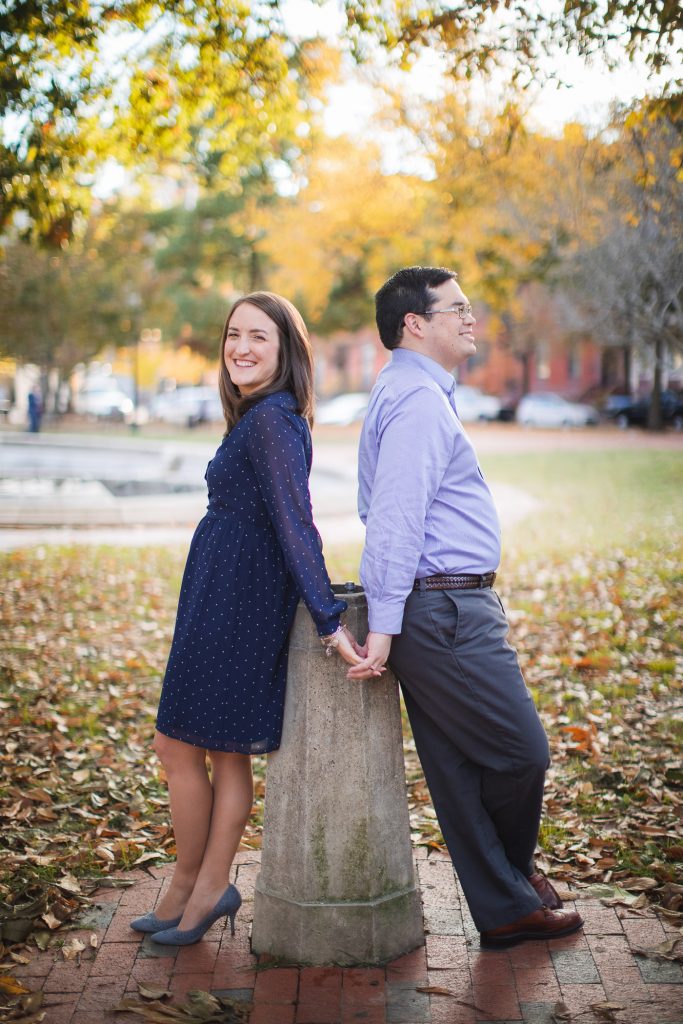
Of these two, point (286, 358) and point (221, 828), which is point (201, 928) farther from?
point (286, 358)

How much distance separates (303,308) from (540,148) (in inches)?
968

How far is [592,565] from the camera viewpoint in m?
10.6

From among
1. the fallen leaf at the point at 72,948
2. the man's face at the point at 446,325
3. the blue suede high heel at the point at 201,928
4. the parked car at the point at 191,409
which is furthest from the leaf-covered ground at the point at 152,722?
the parked car at the point at 191,409

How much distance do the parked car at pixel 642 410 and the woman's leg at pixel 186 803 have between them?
33.8 m

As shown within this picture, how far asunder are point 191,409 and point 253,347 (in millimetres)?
39681

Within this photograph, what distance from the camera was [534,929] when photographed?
344 cm

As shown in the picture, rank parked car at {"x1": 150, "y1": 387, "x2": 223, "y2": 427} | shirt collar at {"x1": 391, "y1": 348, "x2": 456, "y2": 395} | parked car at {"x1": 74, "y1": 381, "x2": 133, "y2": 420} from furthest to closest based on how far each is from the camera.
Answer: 1. parked car at {"x1": 74, "y1": 381, "x2": 133, "y2": 420}
2. parked car at {"x1": 150, "y1": 387, "x2": 223, "y2": 427}
3. shirt collar at {"x1": 391, "y1": 348, "x2": 456, "y2": 395}

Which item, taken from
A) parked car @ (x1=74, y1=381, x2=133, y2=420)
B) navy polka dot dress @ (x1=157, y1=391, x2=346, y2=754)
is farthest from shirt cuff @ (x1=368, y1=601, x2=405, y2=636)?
parked car @ (x1=74, y1=381, x2=133, y2=420)

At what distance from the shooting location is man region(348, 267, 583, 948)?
3070 mm

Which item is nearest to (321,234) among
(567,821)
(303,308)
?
(303,308)

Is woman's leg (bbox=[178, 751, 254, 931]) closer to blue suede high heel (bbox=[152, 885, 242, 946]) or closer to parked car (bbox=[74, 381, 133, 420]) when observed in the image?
blue suede high heel (bbox=[152, 885, 242, 946])

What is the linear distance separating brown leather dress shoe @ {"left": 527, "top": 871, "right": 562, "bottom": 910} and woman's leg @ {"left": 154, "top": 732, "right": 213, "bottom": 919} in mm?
1098

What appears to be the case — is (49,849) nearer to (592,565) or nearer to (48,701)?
(48,701)

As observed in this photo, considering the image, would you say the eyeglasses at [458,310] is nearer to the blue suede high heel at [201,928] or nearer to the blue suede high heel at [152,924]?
the blue suede high heel at [201,928]
